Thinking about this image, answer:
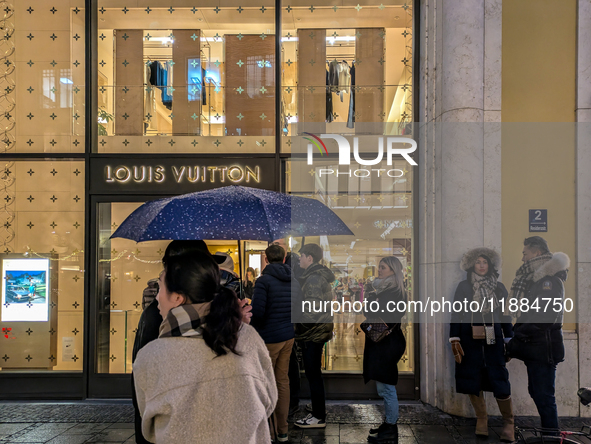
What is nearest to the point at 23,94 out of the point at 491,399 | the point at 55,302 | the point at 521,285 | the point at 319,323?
the point at 55,302

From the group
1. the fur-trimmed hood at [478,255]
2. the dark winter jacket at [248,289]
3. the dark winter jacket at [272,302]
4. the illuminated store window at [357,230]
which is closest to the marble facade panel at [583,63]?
the illuminated store window at [357,230]

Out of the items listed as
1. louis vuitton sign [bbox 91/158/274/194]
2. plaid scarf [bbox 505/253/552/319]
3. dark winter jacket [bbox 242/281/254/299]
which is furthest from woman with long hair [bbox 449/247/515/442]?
louis vuitton sign [bbox 91/158/274/194]

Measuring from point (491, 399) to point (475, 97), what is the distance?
3.44m

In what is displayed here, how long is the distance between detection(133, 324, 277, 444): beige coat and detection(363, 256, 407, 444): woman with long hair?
3.16m

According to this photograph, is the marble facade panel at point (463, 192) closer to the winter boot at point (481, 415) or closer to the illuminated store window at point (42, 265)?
the winter boot at point (481, 415)

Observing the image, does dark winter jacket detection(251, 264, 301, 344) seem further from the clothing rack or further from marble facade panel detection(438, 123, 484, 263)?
the clothing rack

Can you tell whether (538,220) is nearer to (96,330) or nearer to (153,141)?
(153,141)

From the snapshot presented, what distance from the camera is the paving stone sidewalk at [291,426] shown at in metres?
5.24

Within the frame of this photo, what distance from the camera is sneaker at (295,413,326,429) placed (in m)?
5.51

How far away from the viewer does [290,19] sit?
22.7 feet

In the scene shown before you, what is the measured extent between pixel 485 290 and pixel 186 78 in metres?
4.57

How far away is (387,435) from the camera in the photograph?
507 centimetres

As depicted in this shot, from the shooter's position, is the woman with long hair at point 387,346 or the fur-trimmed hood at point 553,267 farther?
the woman with long hair at point 387,346

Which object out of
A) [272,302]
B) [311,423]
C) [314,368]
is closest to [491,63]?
[272,302]
